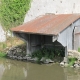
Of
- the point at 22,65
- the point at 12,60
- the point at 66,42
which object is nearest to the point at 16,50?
the point at 12,60

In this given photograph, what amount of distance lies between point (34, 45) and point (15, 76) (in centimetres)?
521

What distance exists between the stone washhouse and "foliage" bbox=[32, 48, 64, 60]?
621mm

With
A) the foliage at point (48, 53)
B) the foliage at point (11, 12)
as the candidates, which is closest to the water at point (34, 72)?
the foliage at point (48, 53)

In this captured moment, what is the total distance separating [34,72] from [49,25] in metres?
3.38

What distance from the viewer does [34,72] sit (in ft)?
53.2

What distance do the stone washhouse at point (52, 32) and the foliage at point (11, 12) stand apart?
2.94 metres

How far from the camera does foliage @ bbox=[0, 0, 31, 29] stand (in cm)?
2305

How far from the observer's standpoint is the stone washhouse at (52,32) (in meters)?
17.2

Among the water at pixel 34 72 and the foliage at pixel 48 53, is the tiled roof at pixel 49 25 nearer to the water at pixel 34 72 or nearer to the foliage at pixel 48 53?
the foliage at pixel 48 53

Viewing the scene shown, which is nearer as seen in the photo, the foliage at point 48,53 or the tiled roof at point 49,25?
the tiled roof at point 49,25

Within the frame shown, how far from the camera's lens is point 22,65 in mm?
18250

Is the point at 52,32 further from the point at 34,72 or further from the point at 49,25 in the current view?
the point at 34,72

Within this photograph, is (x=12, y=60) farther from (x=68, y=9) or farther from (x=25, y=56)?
(x=68, y=9)

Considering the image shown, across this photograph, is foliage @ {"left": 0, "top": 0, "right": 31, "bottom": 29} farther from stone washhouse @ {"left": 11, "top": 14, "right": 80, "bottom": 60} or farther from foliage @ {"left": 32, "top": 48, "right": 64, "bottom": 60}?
foliage @ {"left": 32, "top": 48, "right": 64, "bottom": 60}
